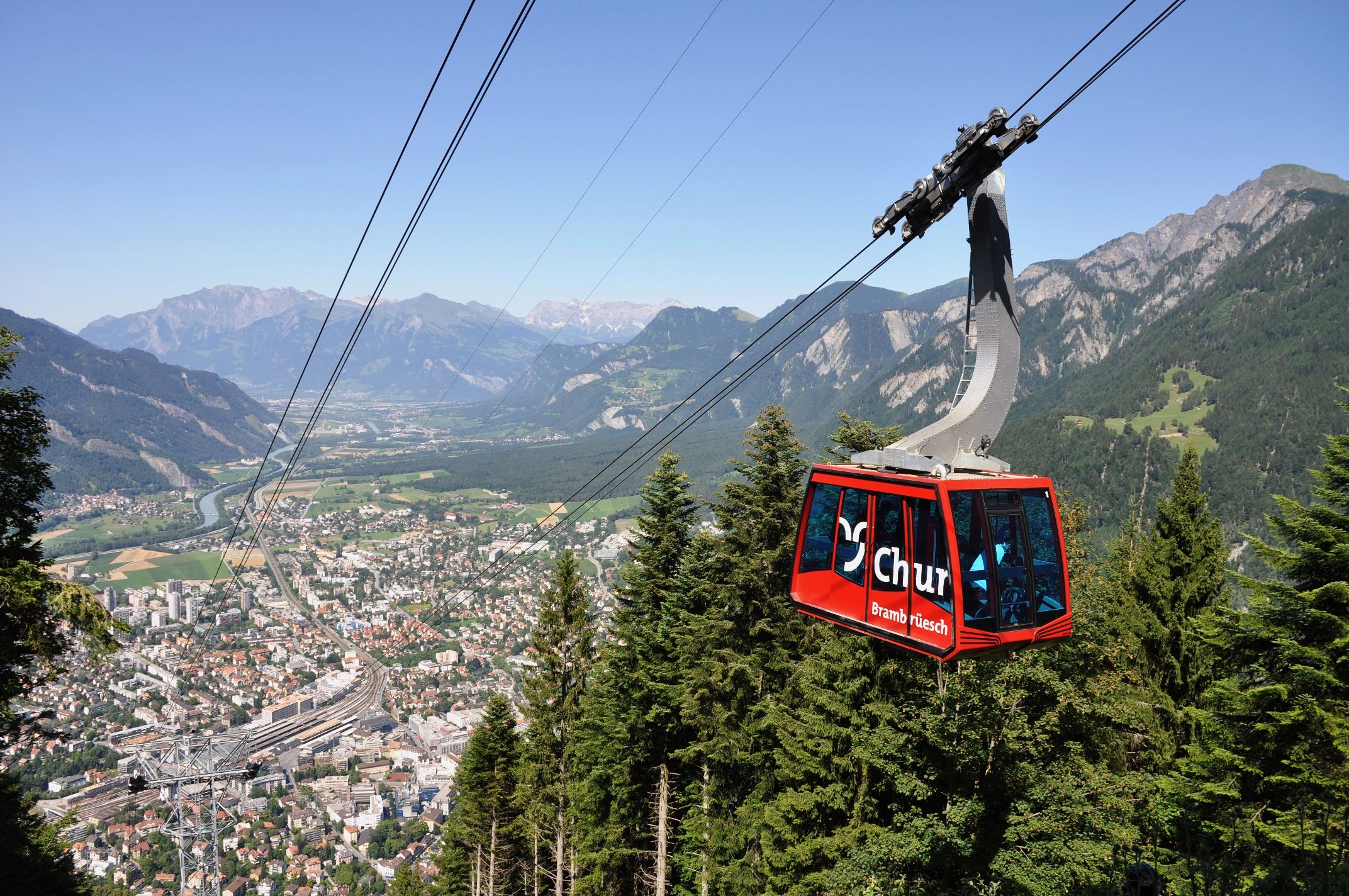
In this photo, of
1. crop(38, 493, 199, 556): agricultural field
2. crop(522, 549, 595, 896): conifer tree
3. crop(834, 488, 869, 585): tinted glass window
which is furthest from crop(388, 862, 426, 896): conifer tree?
crop(38, 493, 199, 556): agricultural field

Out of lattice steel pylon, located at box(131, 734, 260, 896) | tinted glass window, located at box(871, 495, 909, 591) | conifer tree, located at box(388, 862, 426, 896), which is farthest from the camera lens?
conifer tree, located at box(388, 862, 426, 896)

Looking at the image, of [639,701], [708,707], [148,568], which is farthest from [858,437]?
[148,568]

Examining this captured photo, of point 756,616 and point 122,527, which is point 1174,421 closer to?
point 756,616

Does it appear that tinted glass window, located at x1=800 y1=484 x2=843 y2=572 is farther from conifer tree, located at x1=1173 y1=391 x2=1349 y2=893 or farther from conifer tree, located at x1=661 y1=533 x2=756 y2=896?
conifer tree, located at x1=1173 y1=391 x2=1349 y2=893

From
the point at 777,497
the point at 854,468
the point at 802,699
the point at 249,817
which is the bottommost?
the point at 249,817

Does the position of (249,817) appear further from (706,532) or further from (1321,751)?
(1321,751)

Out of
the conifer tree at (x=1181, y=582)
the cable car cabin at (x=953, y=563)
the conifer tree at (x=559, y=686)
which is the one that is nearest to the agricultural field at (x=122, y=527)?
the conifer tree at (x=559, y=686)

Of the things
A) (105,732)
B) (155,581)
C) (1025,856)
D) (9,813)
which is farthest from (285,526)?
(1025,856)
